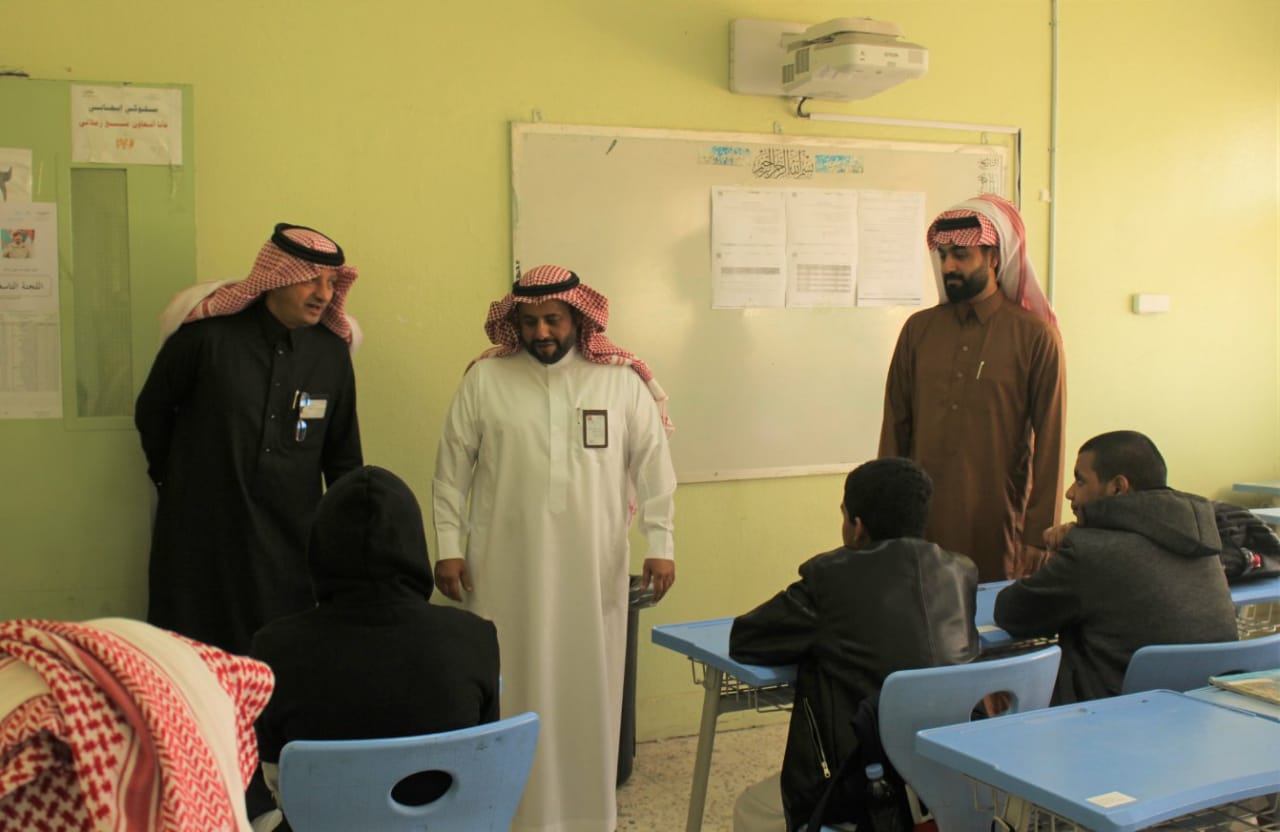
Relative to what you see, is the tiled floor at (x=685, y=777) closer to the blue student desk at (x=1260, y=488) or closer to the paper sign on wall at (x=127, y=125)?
the blue student desk at (x=1260, y=488)

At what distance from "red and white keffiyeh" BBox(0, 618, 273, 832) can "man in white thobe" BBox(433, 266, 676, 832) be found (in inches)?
86.2

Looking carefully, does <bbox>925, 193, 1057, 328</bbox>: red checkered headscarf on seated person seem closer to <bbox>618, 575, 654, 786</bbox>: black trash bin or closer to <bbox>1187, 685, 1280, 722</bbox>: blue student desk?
<bbox>618, 575, 654, 786</bbox>: black trash bin

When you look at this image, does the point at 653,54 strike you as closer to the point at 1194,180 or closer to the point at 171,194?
the point at 171,194

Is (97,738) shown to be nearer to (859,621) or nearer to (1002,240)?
(859,621)

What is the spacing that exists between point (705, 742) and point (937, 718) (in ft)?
2.59

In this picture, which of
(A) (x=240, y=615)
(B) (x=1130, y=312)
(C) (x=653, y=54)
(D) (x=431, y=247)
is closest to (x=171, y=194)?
(D) (x=431, y=247)

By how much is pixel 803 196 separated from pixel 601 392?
1.48 metres

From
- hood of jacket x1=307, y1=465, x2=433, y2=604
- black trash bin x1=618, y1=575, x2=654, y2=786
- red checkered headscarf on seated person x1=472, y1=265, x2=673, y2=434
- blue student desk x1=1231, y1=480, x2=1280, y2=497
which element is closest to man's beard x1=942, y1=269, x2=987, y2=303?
red checkered headscarf on seated person x1=472, y1=265, x2=673, y2=434

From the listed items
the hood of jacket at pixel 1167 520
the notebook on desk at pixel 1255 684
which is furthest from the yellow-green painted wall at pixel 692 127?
the notebook on desk at pixel 1255 684

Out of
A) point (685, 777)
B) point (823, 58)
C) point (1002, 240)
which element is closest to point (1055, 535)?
point (1002, 240)

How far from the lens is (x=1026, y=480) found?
11.9 ft

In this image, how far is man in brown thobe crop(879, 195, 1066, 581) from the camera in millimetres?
3586

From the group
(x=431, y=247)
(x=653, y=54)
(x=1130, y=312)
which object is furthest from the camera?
(x=1130, y=312)

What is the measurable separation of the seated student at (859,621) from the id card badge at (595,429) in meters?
0.99
